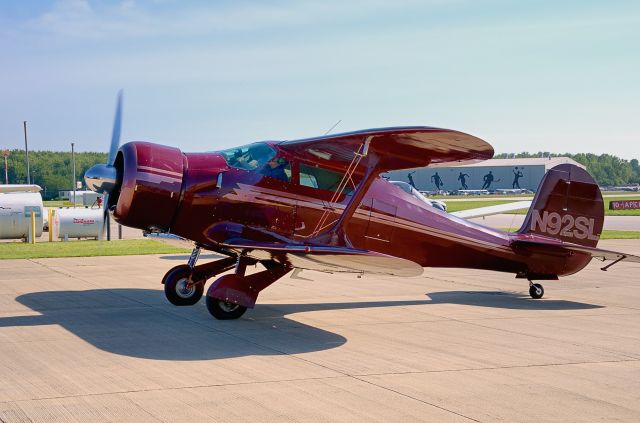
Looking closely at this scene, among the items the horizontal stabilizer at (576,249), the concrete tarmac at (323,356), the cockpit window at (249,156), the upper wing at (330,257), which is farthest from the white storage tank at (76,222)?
the upper wing at (330,257)

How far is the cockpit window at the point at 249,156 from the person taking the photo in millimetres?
10875

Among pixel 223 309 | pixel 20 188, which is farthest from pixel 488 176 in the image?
pixel 223 309

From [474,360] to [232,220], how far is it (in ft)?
12.8

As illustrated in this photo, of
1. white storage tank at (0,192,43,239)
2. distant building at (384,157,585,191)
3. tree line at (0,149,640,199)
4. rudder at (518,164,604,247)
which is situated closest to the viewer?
rudder at (518,164,604,247)

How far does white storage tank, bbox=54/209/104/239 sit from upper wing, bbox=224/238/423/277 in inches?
788

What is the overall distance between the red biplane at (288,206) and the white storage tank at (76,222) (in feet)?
57.7

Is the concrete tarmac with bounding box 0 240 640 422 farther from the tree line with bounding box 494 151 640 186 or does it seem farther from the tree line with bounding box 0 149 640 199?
the tree line with bounding box 494 151 640 186

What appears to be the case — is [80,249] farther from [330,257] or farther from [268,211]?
[330,257]

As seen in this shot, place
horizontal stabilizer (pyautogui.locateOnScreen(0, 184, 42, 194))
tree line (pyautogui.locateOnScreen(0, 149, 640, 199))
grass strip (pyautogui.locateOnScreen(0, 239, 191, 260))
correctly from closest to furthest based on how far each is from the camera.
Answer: grass strip (pyautogui.locateOnScreen(0, 239, 191, 260)), horizontal stabilizer (pyautogui.locateOnScreen(0, 184, 42, 194)), tree line (pyautogui.locateOnScreen(0, 149, 640, 199))

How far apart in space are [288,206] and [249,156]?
902 millimetres

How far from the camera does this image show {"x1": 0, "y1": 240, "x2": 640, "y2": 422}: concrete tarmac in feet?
20.9

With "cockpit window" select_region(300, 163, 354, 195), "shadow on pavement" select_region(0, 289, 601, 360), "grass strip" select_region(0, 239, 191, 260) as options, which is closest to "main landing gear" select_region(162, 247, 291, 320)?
"shadow on pavement" select_region(0, 289, 601, 360)

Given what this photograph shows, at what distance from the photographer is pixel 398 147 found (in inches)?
406

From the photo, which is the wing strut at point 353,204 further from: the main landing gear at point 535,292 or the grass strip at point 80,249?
the grass strip at point 80,249
